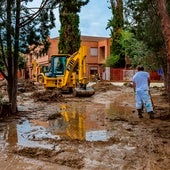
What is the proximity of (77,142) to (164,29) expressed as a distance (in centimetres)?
340

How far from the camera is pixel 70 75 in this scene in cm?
2466

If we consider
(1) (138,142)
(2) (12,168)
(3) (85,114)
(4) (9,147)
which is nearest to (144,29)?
(3) (85,114)

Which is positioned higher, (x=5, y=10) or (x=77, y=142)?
(x=5, y=10)

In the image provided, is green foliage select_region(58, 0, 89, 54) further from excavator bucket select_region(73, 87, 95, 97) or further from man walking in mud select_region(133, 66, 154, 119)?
man walking in mud select_region(133, 66, 154, 119)

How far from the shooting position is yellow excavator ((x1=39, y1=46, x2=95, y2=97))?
2280cm

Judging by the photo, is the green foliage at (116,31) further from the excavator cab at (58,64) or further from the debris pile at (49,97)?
the debris pile at (49,97)

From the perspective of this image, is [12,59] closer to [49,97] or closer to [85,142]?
[85,142]

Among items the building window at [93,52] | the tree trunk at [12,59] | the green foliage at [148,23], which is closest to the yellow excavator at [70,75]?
the green foliage at [148,23]

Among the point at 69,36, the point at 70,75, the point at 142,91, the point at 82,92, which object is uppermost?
the point at 69,36

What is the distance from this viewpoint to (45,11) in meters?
13.6

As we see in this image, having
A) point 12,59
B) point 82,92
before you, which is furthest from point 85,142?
point 82,92

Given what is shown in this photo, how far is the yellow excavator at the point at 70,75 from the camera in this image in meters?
22.8

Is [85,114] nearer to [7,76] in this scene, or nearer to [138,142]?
[7,76]

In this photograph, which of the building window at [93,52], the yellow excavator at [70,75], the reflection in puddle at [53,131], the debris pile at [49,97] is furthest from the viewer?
the building window at [93,52]
